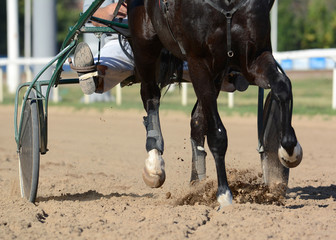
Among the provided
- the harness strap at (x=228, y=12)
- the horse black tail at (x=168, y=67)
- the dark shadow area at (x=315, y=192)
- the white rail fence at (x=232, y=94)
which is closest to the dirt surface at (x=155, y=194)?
the dark shadow area at (x=315, y=192)

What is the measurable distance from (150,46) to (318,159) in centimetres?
324

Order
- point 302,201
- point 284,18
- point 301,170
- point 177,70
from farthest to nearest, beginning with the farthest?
1. point 284,18
2. point 301,170
3. point 177,70
4. point 302,201

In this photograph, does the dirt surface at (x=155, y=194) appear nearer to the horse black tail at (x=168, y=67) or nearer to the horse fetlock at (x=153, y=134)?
the horse fetlock at (x=153, y=134)

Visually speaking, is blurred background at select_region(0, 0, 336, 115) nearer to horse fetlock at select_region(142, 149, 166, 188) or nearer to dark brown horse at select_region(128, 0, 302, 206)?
horse fetlock at select_region(142, 149, 166, 188)

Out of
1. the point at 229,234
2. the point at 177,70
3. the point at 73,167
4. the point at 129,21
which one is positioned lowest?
the point at 73,167

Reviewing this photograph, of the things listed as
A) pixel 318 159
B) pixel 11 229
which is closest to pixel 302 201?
pixel 11 229

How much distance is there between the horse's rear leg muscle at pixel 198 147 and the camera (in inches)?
208

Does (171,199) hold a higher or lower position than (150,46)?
lower

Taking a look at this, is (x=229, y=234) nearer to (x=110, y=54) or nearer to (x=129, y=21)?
(x=129, y=21)

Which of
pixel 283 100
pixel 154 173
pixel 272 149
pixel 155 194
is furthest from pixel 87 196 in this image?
pixel 283 100

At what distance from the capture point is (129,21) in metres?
5.00

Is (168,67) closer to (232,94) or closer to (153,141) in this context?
(153,141)

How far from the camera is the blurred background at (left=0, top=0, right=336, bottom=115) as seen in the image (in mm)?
13277

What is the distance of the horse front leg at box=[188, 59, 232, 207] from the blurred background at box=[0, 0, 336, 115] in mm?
7101
